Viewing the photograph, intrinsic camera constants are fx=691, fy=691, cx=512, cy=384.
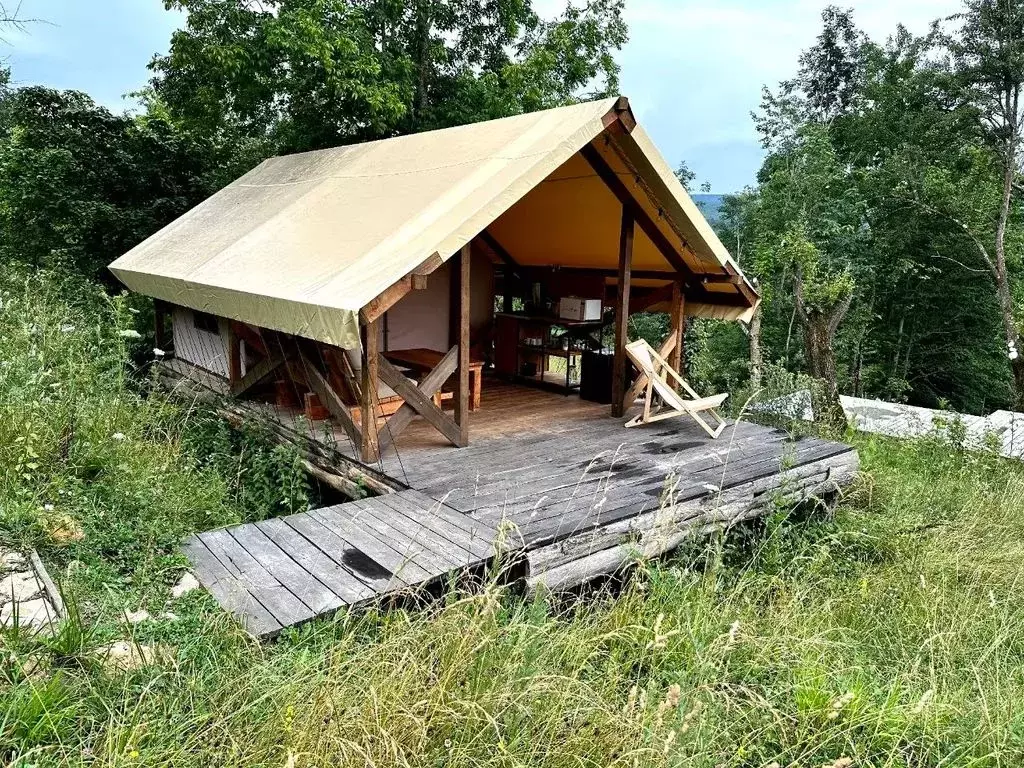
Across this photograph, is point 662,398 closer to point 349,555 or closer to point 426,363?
point 426,363

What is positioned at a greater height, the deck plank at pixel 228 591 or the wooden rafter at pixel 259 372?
the wooden rafter at pixel 259 372

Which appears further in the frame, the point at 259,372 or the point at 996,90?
the point at 996,90

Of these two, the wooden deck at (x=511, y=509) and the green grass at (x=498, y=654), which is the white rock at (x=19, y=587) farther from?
the wooden deck at (x=511, y=509)

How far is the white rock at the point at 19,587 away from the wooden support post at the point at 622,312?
494cm

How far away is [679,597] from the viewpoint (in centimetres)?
361

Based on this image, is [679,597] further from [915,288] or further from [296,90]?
[915,288]

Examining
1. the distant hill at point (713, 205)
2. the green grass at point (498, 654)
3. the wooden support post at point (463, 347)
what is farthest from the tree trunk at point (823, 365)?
the distant hill at point (713, 205)

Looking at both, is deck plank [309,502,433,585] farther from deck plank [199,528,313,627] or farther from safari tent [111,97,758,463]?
safari tent [111,97,758,463]

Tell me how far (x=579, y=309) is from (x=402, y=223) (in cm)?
316

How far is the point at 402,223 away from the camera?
17.2ft

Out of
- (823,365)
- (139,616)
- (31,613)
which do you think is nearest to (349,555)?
(139,616)

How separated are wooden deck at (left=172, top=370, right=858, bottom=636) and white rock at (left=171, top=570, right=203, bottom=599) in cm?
5

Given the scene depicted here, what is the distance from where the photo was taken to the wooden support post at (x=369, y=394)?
4.78 meters

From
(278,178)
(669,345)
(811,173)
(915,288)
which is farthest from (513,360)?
(915,288)
